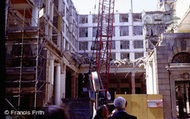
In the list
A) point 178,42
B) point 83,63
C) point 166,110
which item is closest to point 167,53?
point 178,42

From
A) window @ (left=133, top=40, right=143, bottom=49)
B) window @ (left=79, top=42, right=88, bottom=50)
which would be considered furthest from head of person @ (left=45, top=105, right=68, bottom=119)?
window @ (left=133, top=40, right=143, bottom=49)

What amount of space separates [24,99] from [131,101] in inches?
463

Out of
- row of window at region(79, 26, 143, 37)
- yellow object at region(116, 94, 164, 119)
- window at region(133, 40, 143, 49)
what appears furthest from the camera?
row of window at region(79, 26, 143, 37)

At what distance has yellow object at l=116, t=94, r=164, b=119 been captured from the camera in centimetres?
2094

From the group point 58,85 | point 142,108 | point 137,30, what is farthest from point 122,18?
point 142,108

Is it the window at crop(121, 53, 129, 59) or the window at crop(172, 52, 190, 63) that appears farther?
the window at crop(121, 53, 129, 59)

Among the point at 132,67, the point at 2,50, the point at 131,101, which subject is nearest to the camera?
the point at 2,50

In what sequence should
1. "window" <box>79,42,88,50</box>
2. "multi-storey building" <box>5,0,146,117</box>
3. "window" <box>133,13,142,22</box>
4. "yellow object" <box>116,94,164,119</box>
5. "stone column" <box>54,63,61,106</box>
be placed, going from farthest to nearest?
"window" <box>133,13,142,22</box>
"window" <box>79,42,88,50</box>
"stone column" <box>54,63,61,106</box>
"multi-storey building" <box>5,0,146,117</box>
"yellow object" <box>116,94,164,119</box>

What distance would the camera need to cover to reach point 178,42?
74.6 feet

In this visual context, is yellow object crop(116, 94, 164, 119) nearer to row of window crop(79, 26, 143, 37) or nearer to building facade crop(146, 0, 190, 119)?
building facade crop(146, 0, 190, 119)

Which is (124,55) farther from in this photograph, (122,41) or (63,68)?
(63,68)

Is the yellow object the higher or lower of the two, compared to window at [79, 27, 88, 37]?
lower

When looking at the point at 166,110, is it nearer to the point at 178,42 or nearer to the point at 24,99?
the point at 178,42

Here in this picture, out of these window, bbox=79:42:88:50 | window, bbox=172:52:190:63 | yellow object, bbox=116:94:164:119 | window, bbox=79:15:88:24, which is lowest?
yellow object, bbox=116:94:164:119
